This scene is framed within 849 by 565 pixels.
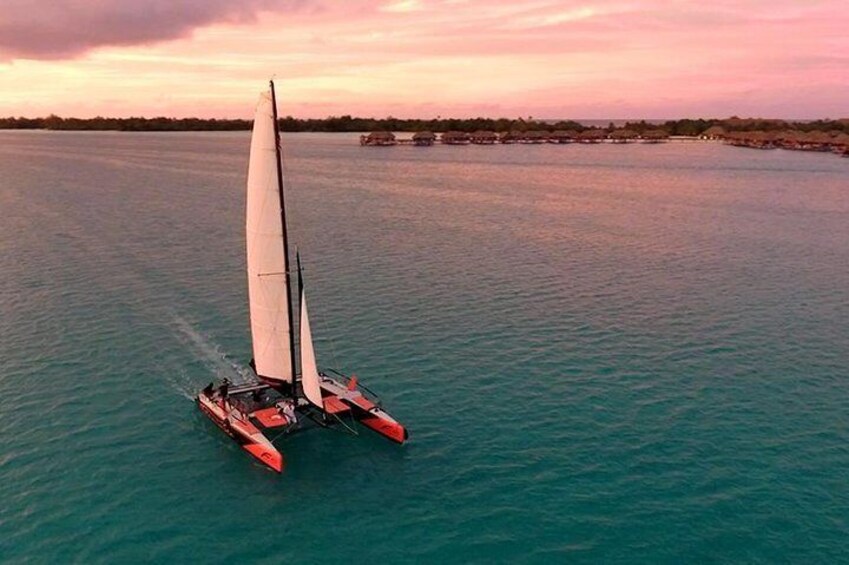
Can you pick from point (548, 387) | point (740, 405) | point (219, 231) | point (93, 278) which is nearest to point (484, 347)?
point (548, 387)

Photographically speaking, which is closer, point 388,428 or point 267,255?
point 388,428

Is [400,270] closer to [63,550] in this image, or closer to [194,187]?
[63,550]

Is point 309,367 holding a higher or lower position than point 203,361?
higher

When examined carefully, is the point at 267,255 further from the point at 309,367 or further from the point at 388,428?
the point at 388,428

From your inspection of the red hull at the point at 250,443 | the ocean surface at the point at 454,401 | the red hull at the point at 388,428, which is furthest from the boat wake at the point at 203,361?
the red hull at the point at 388,428

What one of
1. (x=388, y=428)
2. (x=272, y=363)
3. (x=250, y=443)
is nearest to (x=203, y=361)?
(x=272, y=363)

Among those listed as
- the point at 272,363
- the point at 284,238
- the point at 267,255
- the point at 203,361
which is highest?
the point at 284,238
